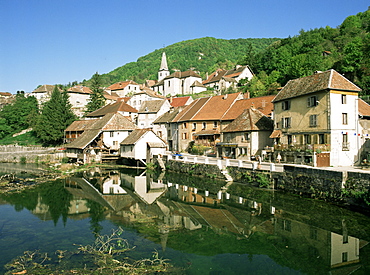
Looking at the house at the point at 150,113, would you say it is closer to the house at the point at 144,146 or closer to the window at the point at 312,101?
the house at the point at 144,146

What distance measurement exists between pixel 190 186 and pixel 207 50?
554 feet

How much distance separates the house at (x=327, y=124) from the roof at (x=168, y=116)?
95.4 feet

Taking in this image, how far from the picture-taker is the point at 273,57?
72.9 metres

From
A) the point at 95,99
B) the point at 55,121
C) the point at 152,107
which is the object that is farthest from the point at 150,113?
the point at 55,121

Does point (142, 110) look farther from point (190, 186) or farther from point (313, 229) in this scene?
point (313, 229)

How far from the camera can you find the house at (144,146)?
41594mm

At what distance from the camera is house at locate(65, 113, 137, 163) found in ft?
149

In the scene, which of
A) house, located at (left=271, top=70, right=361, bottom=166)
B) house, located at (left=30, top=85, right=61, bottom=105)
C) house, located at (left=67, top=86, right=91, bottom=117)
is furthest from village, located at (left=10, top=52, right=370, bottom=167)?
house, located at (left=30, top=85, right=61, bottom=105)

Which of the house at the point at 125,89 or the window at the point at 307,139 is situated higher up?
the house at the point at 125,89

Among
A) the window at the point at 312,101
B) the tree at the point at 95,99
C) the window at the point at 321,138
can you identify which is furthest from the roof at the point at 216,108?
the tree at the point at 95,99

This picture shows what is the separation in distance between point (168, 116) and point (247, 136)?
970 inches

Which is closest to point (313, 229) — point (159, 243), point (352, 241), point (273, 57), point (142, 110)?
point (352, 241)

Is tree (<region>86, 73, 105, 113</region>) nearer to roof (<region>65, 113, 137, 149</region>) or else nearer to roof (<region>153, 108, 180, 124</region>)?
roof (<region>153, 108, 180, 124</region>)

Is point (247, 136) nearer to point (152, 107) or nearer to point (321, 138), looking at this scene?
point (321, 138)
